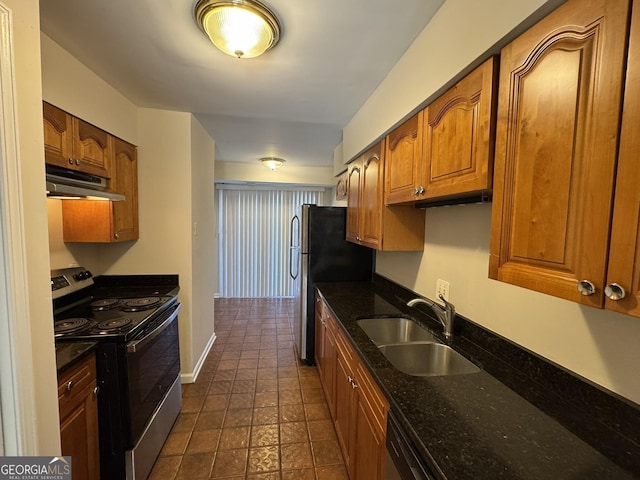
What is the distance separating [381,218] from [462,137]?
839mm

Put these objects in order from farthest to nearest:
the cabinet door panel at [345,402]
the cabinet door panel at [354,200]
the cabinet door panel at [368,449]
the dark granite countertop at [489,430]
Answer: the cabinet door panel at [354,200] → the cabinet door panel at [345,402] → the cabinet door panel at [368,449] → the dark granite countertop at [489,430]

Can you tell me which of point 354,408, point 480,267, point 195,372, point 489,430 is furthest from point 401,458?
point 195,372

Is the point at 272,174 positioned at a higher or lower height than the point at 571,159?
higher

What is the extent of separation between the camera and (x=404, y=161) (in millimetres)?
1619

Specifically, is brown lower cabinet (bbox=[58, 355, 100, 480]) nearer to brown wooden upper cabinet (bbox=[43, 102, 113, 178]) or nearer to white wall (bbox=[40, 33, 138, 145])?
brown wooden upper cabinet (bbox=[43, 102, 113, 178])

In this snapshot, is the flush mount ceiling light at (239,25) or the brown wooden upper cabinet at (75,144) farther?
the brown wooden upper cabinet at (75,144)

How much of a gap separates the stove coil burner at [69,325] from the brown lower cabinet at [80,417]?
24 centimetres

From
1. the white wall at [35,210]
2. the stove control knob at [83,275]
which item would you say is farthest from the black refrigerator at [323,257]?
the white wall at [35,210]

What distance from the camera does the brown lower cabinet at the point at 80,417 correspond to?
124cm

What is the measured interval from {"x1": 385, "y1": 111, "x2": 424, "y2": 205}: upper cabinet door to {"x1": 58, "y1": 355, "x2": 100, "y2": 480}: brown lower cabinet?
6.00ft

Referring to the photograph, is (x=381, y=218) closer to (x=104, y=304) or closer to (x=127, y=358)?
(x=127, y=358)

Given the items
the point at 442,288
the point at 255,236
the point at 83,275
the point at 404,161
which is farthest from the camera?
the point at 255,236

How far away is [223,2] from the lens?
1.19m

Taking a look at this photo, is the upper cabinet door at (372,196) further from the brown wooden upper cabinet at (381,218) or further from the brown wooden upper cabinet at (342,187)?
the brown wooden upper cabinet at (342,187)
